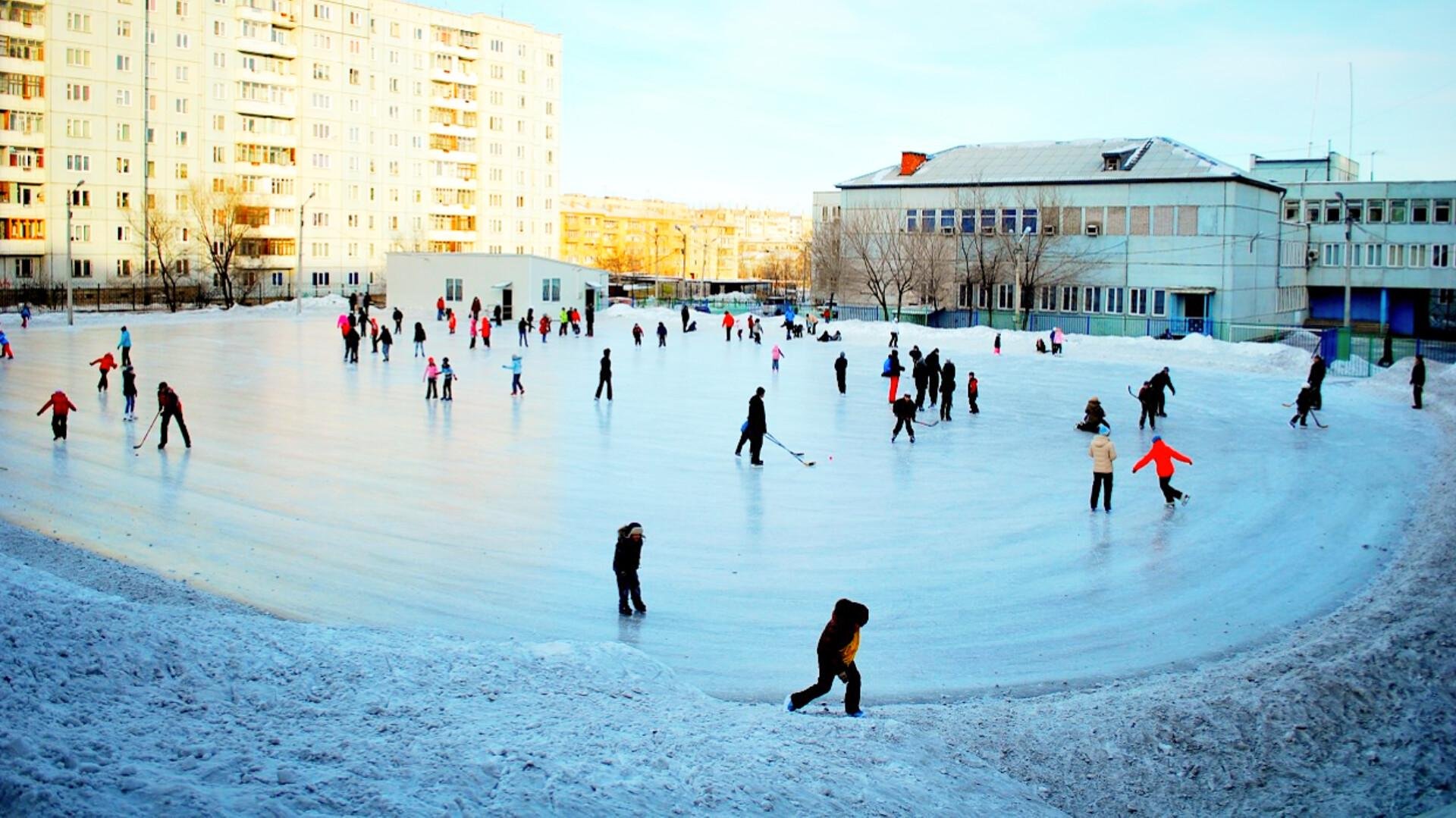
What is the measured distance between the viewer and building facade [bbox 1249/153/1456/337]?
66.9 metres

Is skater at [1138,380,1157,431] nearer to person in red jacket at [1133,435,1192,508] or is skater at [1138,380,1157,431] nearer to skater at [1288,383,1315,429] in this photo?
skater at [1288,383,1315,429]

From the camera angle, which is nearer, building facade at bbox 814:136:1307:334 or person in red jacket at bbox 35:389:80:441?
person in red jacket at bbox 35:389:80:441

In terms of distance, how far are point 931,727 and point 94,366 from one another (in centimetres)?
3370

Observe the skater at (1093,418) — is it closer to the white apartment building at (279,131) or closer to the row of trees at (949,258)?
the row of trees at (949,258)

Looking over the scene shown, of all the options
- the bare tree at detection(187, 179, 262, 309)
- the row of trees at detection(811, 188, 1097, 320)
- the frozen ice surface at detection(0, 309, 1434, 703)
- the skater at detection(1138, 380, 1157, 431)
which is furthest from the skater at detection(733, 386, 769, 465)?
the bare tree at detection(187, 179, 262, 309)

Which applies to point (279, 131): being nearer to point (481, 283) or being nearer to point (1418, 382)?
point (481, 283)

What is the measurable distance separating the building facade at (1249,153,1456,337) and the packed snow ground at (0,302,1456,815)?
64.2 metres

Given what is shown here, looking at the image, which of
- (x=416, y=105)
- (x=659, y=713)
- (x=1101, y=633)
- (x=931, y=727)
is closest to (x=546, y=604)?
(x=659, y=713)

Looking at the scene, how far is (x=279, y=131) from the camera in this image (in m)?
85.2

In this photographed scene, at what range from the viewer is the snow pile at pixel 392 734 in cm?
659

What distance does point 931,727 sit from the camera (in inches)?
362

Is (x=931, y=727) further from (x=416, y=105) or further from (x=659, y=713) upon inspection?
(x=416, y=105)

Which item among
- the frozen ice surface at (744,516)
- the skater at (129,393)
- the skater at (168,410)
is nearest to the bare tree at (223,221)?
the frozen ice surface at (744,516)

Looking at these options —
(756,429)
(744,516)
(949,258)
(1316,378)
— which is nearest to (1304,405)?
(1316,378)
